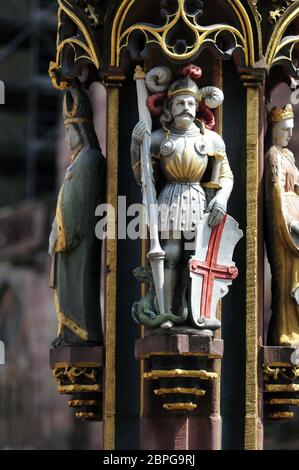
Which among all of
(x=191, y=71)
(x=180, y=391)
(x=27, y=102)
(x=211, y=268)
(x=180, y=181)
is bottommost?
(x=180, y=391)

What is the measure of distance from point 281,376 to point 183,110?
8.30 ft

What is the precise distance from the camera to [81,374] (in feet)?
77.5

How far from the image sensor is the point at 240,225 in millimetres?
23562

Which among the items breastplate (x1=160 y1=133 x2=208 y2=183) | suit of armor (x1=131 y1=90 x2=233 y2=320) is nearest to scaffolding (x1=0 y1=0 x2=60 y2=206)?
suit of armor (x1=131 y1=90 x2=233 y2=320)

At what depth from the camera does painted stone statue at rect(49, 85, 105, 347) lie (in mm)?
23781

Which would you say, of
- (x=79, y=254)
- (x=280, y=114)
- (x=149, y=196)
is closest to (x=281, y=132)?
(x=280, y=114)

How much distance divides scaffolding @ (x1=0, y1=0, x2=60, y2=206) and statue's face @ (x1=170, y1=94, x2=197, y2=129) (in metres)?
42.3

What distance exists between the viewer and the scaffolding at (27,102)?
66875 millimetres

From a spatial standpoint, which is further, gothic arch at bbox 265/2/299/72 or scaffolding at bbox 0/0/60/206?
scaffolding at bbox 0/0/60/206

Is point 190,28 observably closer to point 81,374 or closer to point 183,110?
point 183,110

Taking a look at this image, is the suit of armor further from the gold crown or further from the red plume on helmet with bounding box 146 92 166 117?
the gold crown

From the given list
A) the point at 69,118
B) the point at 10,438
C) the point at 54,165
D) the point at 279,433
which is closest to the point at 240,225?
the point at 69,118

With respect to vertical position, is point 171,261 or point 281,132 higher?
point 281,132

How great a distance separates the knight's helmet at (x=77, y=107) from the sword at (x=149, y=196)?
0.79 metres
